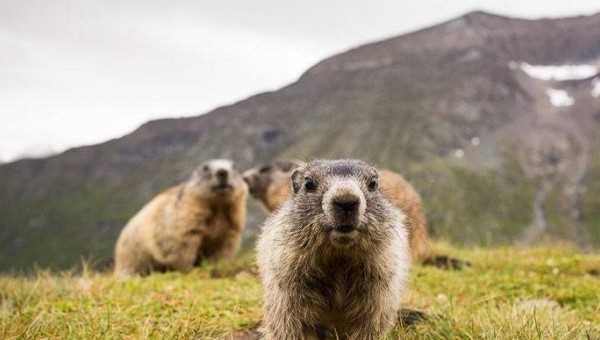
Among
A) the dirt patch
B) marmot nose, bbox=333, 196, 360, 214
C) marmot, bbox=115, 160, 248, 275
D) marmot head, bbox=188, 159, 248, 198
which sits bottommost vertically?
the dirt patch

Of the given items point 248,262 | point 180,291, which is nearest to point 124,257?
point 248,262

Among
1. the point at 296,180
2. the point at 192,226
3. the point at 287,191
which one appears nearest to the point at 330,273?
the point at 296,180

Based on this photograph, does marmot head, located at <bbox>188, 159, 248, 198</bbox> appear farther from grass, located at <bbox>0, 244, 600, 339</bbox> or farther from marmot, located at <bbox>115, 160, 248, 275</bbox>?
grass, located at <bbox>0, 244, 600, 339</bbox>

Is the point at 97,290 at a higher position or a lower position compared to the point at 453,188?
higher

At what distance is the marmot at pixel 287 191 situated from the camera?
30.0 feet

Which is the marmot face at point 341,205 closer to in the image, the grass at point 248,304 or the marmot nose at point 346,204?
the marmot nose at point 346,204

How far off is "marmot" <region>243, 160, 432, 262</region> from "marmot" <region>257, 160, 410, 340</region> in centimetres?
439

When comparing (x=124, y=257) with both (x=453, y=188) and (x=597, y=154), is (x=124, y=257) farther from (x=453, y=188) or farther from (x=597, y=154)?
(x=597, y=154)

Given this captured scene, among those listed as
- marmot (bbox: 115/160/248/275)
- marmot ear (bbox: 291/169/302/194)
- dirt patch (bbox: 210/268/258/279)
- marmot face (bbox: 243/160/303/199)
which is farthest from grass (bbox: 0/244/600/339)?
marmot face (bbox: 243/160/303/199)

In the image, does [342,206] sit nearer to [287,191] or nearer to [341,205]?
[341,205]

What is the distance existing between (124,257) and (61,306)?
670 cm

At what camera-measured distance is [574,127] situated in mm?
199250

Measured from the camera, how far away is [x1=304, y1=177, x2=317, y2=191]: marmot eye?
456 centimetres

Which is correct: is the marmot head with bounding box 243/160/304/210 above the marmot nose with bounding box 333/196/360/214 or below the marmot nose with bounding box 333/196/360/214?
below
